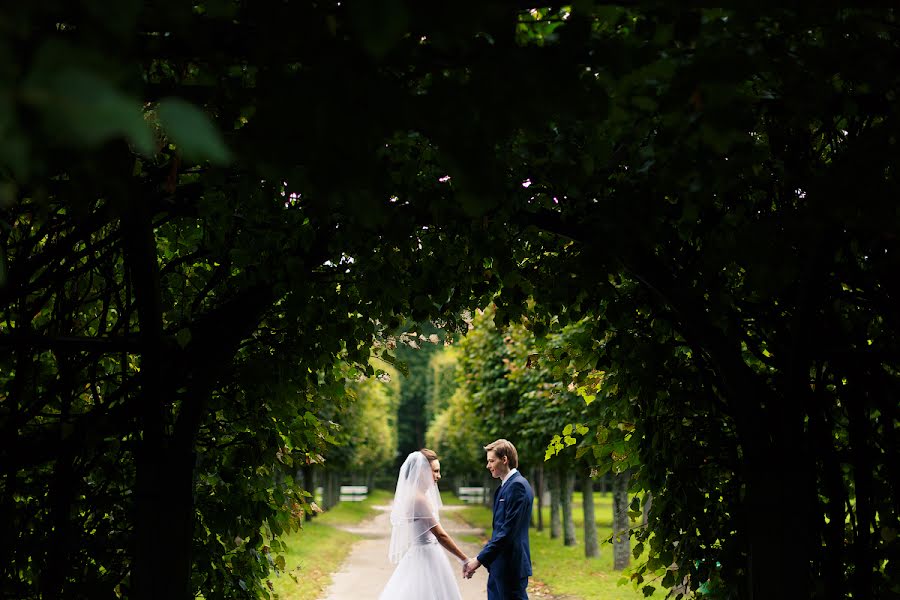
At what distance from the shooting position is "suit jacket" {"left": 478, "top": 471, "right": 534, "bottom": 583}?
7.37 m

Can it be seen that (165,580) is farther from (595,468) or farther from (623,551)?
(623,551)

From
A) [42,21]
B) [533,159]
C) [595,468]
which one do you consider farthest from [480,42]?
[595,468]

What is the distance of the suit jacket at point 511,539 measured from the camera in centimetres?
737

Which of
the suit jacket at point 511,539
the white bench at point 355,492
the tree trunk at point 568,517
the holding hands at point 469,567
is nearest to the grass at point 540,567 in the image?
the tree trunk at point 568,517

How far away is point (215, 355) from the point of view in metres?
A: 4.21

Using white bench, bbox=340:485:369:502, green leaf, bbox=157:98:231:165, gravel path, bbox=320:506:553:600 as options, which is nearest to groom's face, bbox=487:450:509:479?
gravel path, bbox=320:506:553:600

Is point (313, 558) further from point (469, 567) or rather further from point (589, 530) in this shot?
point (469, 567)

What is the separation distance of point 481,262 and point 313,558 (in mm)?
13890

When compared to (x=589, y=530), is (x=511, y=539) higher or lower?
higher

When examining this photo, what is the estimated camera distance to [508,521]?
292 inches

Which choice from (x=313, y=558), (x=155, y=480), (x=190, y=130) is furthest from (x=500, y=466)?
(x=313, y=558)

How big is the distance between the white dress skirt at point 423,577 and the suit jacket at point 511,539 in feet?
3.18

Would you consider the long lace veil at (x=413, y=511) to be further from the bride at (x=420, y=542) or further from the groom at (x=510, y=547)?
the groom at (x=510, y=547)

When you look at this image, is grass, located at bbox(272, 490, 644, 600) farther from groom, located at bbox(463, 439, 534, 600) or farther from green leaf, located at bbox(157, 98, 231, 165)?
green leaf, located at bbox(157, 98, 231, 165)
